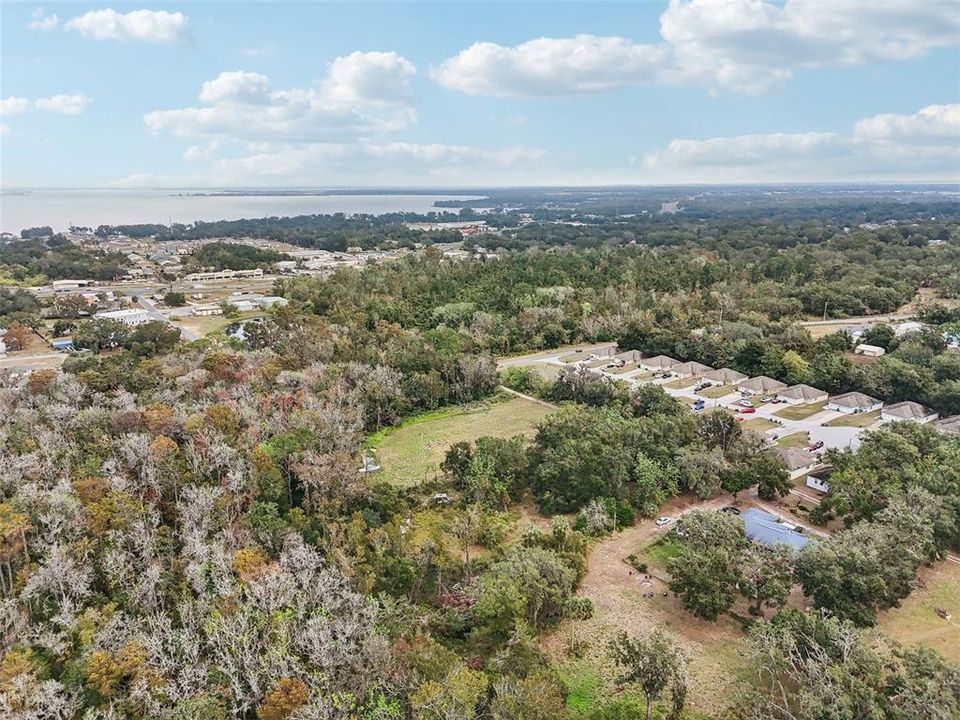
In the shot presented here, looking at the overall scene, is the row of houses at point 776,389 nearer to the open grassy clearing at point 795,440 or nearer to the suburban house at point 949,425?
the suburban house at point 949,425

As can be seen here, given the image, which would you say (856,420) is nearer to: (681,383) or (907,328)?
(681,383)

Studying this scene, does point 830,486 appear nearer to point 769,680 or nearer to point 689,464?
point 689,464

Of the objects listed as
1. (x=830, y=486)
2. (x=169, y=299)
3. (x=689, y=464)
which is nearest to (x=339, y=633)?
(x=689, y=464)

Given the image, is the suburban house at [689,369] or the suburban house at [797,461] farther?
the suburban house at [689,369]

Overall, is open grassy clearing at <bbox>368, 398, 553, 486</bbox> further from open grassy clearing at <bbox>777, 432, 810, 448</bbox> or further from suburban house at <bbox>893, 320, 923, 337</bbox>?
suburban house at <bbox>893, 320, 923, 337</bbox>

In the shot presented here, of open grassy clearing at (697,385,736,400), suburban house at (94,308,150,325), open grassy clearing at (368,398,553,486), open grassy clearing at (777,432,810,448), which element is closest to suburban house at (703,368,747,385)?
open grassy clearing at (697,385,736,400)

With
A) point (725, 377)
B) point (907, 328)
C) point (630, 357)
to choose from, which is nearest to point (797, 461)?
point (725, 377)

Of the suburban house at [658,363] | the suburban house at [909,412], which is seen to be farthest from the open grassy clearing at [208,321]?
the suburban house at [909,412]
